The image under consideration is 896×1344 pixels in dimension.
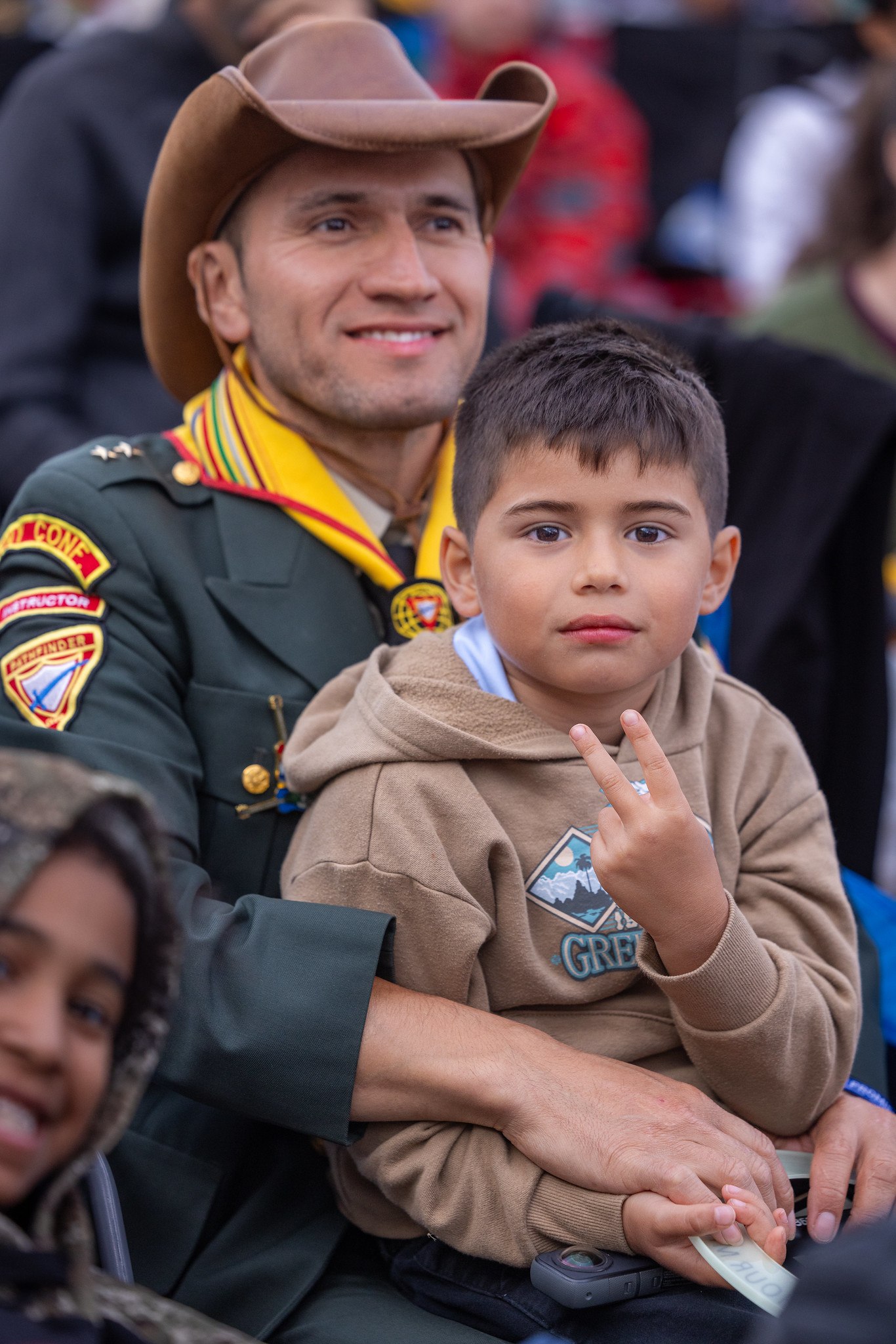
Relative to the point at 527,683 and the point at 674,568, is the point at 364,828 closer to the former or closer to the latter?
the point at 527,683

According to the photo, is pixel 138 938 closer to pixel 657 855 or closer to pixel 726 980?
pixel 657 855

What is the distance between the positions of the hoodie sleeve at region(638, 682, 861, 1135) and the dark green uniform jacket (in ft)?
1.25

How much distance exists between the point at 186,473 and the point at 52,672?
432mm

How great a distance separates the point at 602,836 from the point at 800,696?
128 cm

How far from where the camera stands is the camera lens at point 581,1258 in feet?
5.19

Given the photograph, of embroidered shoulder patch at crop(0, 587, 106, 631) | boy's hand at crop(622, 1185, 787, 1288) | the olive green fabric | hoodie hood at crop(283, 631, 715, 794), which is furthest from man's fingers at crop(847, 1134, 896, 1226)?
the olive green fabric

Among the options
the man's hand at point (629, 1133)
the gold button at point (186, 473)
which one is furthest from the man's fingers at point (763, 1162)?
the gold button at point (186, 473)

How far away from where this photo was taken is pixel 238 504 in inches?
85.3

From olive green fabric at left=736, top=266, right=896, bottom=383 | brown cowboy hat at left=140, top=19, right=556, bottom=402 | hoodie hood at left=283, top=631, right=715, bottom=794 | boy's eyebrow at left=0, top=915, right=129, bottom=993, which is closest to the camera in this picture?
boy's eyebrow at left=0, top=915, right=129, bottom=993

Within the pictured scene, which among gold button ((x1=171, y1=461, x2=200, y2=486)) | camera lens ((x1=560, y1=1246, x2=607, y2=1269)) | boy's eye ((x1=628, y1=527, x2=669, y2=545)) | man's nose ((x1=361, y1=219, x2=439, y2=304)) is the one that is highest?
man's nose ((x1=361, y1=219, x2=439, y2=304))

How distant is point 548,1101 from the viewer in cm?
166

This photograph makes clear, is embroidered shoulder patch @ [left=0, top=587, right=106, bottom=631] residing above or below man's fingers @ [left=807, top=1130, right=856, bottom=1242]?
above

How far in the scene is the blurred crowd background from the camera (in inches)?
108

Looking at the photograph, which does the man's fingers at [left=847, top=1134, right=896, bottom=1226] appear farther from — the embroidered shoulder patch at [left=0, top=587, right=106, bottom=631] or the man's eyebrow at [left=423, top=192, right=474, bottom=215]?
the man's eyebrow at [left=423, top=192, right=474, bottom=215]
